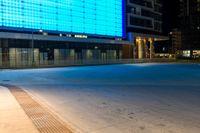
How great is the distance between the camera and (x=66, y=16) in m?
72.6

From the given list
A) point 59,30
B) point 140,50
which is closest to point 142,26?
point 140,50

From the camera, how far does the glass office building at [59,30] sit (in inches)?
2222

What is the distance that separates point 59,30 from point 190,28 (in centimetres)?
6281

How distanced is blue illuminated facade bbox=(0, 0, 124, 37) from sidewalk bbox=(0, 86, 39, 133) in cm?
4822

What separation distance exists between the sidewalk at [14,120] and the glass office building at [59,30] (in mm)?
41027

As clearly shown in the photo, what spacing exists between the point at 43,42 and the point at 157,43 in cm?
8198

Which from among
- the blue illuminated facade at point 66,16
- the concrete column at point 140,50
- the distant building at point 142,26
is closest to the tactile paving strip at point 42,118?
the blue illuminated facade at point 66,16

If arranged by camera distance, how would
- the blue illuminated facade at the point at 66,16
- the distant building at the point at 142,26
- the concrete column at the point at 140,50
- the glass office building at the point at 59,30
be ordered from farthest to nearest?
1. the concrete column at the point at 140,50
2. the distant building at the point at 142,26
3. the blue illuminated facade at the point at 66,16
4. the glass office building at the point at 59,30

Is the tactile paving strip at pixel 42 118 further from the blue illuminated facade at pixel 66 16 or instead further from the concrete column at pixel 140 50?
the concrete column at pixel 140 50

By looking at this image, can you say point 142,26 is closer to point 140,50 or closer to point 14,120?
point 140,50

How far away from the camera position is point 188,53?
4478 inches

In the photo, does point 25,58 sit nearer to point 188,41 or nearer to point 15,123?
point 15,123

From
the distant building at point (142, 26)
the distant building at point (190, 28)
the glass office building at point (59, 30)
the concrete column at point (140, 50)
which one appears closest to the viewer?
the glass office building at point (59, 30)

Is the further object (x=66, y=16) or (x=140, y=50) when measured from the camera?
(x=140, y=50)
